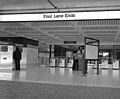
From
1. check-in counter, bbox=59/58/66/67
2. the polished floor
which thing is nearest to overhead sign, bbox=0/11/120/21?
the polished floor

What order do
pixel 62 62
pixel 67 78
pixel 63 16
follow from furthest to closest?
pixel 62 62 → pixel 67 78 → pixel 63 16

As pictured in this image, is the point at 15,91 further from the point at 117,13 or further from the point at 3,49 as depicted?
the point at 3,49

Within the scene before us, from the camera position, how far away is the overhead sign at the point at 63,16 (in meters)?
7.16

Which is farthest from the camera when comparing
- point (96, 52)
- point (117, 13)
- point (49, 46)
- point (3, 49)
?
point (49, 46)

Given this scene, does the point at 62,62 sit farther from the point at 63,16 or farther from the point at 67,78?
the point at 63,16

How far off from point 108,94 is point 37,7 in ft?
15.3

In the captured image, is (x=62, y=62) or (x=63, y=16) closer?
(x=63, y=16)

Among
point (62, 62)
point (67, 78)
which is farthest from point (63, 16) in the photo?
point (62, 62)

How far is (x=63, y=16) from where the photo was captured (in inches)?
298

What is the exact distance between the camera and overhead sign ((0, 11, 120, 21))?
7.16 m

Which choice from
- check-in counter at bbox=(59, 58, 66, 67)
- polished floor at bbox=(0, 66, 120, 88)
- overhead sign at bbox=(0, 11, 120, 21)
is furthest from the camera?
check-in counter at bbox=(59, 58, 66, 67)

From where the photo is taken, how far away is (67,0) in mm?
7934

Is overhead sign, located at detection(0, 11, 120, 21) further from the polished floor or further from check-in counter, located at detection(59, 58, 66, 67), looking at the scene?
check-in counter, located at detection(59, 58, 66, 67)

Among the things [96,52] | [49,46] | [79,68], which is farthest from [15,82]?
[49,46]
